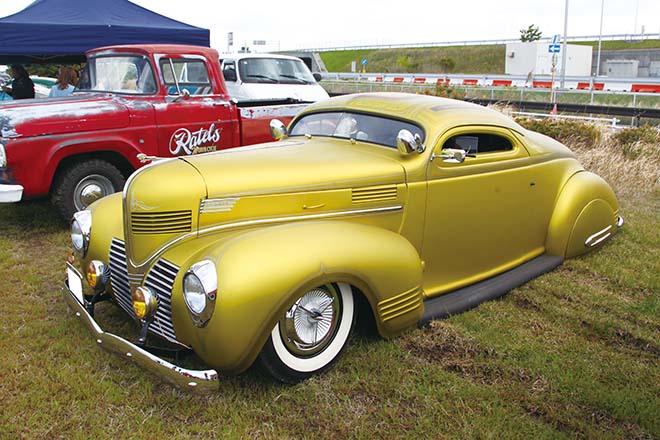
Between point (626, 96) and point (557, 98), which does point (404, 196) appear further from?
point (557, 98)

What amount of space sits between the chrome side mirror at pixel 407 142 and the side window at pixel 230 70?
8.43 metres

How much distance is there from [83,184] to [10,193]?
29.4 inches

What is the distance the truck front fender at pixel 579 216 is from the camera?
4.88m

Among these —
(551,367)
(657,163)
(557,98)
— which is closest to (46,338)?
(551,367)

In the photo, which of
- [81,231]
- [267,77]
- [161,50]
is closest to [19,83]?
[161,50]

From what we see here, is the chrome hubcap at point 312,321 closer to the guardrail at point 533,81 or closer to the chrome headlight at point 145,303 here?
the chrome headlight at point 145,303

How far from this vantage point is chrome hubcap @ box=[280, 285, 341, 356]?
3111 millimetres

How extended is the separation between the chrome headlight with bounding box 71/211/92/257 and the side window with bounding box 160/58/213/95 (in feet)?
10.2

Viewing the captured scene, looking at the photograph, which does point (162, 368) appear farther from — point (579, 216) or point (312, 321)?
point (579, 216)

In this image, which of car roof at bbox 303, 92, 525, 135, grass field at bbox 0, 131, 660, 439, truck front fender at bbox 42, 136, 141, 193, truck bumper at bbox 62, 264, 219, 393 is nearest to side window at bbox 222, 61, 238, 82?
truck front fender at bbox 42, 136, 141, 193

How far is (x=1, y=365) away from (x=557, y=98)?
21047 millimetres

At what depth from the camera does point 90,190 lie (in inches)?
248

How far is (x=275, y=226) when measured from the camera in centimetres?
332

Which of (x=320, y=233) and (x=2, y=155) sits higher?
(x=2, y=155)
